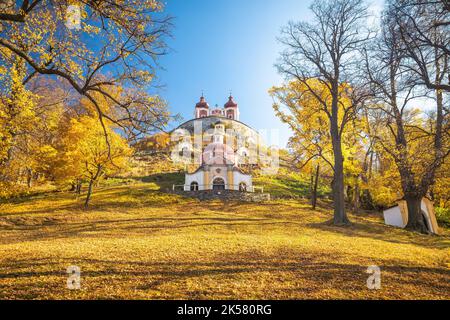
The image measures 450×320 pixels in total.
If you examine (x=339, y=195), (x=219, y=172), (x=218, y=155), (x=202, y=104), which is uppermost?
(x=202, y=104)

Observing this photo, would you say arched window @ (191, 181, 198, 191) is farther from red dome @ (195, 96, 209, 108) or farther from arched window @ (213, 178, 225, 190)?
red dome @ (195, 96, 209, 108)

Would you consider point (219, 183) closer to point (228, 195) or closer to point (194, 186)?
point (194, 186)

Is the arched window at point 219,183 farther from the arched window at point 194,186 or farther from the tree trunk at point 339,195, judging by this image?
the tree trunk at point 339,195

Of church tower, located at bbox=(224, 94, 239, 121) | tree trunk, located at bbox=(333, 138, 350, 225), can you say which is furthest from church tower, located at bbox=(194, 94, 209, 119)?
tree trunk, located at bbox=(333, 138, 350, 225)

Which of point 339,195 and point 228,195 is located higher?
point 339,195

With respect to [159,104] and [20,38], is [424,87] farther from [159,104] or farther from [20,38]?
[20,38]

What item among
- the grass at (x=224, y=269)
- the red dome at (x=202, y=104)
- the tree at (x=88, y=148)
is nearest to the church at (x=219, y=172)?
the tree at (x=88, y=148)

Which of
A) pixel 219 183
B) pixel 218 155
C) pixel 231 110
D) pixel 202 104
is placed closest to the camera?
pixel 219 183

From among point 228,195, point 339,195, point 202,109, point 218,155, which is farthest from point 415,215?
point 202,109

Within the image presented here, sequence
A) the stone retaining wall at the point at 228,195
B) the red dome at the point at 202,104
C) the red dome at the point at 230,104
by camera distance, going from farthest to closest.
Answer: the red dome at the point at 230,104 < the red dome at the point at 202,104 < the stone retaining wall at the point at 228,195

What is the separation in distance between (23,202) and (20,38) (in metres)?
20.8

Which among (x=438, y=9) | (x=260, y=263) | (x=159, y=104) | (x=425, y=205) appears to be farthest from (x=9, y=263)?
(x=425, y=205)
